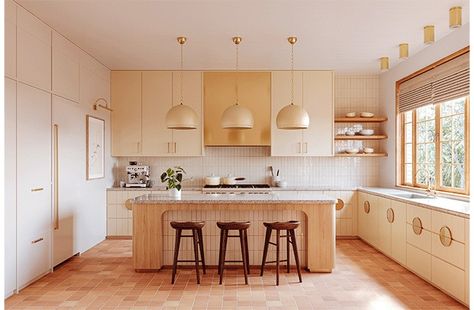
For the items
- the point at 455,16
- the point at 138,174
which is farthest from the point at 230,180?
the point at 455,16

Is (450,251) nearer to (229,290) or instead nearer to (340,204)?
(229,290)

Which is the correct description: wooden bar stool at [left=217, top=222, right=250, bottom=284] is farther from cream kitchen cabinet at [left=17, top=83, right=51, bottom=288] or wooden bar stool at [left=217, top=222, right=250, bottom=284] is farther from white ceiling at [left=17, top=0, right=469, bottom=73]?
white ceiling at [left=17, top=0, right=469, bottom=73]

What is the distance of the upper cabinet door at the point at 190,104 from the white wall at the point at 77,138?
1063mm

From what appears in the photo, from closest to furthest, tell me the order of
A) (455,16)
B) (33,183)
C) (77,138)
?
(455,16) < (33,183) < (77,138)

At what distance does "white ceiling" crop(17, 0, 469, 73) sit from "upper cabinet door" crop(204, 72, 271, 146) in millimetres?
516

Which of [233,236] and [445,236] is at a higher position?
[445,236]

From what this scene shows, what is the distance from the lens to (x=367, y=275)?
13.9 feet

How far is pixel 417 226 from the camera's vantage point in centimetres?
409

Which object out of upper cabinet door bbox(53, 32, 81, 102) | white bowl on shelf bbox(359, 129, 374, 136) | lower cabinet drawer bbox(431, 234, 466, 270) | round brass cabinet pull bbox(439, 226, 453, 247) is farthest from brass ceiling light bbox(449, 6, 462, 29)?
upper cabinet door bbox(53, 32, 81, 102)

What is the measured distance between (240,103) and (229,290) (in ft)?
10.7

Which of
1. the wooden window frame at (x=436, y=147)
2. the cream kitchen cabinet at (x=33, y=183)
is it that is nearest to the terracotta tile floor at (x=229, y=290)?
the cream kitchen cabinet at (x=33, y=183)

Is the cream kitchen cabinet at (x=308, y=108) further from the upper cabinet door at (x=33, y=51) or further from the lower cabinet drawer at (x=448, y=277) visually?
the upper cabinet door at (x=33, y=51)

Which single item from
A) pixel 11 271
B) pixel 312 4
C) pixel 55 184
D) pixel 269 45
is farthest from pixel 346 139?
pixel 11 271

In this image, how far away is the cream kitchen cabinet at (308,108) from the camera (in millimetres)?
6297
